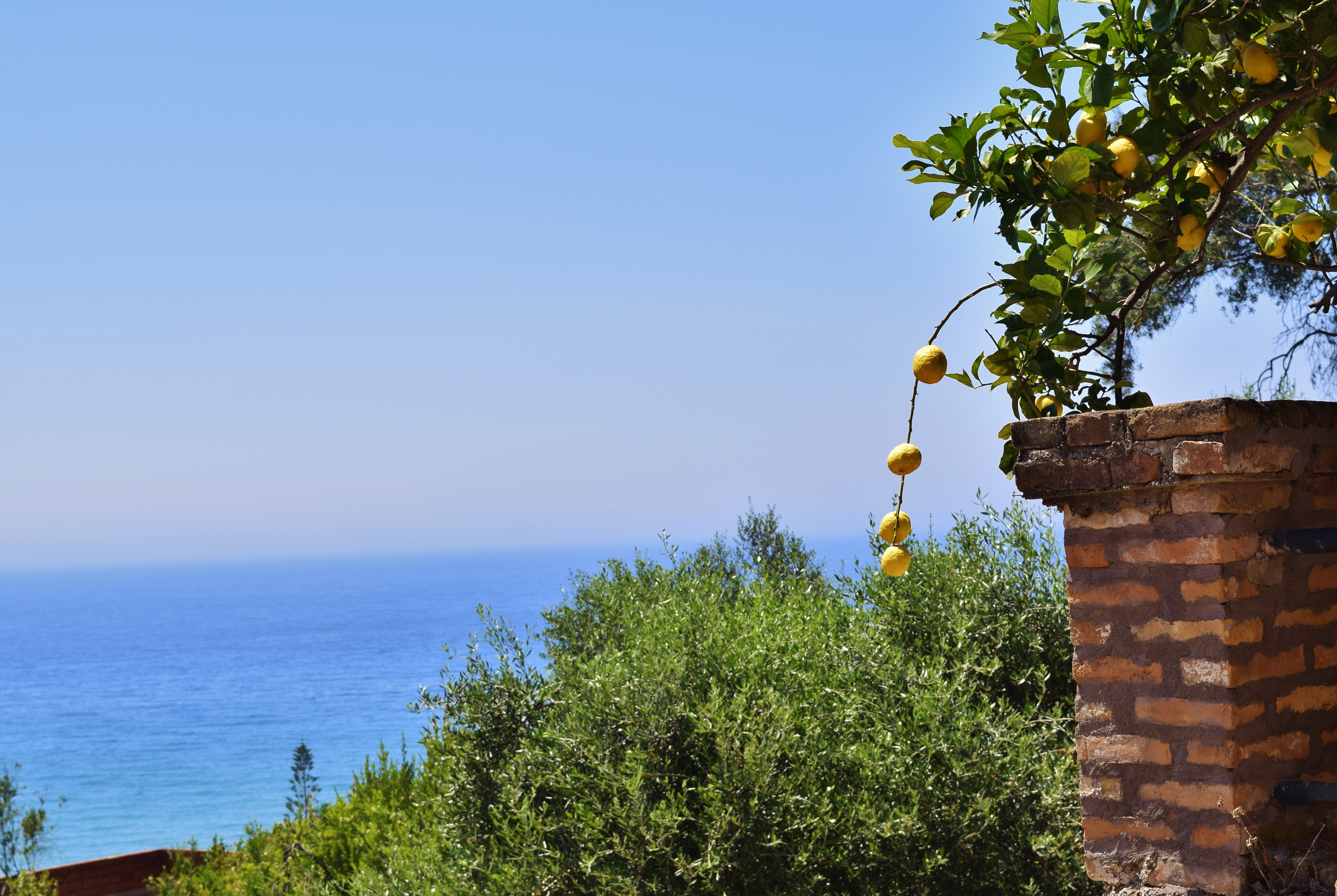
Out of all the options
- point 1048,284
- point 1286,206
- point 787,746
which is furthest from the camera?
point 787,746

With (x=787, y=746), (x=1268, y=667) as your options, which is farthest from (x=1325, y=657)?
(x=787, y=746)

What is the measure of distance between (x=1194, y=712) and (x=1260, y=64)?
5.03ft

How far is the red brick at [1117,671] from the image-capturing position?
2.57 meters

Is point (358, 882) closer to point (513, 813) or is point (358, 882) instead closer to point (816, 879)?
point (513, 813)

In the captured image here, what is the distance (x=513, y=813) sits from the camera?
4.95 metres

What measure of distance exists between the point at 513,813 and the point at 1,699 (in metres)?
78.6

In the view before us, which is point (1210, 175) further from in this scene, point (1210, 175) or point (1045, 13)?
point (1045, 13)

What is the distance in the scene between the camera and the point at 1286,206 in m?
3.03

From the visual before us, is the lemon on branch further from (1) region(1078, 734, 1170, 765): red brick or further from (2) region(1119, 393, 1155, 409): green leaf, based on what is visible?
(1) region(1078, 734, 1170, 765): red brick

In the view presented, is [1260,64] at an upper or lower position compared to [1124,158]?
upper

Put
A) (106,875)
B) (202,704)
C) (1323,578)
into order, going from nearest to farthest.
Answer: (1323,578) → (106,875) → (202,704)

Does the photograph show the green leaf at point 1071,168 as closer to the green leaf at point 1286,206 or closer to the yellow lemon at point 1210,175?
the yellow lemon at point 1210,175

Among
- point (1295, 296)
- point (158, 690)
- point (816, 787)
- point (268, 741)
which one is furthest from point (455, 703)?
point (158, 690)

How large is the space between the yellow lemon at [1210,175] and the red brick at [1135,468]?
70 centimetres
